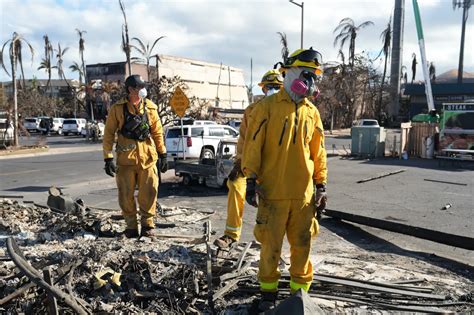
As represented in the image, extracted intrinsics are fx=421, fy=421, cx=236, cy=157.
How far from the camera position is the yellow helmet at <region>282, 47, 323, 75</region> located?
12.0 ft

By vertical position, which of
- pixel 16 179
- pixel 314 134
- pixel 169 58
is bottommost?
pixel 16 179

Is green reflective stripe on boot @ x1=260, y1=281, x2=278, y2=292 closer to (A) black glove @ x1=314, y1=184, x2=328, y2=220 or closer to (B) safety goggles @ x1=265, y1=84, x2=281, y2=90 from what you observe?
(A) black glove @ x1=314, y1=184, x2=328, y2=220

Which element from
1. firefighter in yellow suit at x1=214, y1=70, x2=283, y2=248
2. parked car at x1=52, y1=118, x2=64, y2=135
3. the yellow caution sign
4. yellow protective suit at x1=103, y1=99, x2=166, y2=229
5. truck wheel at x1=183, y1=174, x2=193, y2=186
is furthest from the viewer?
parked car at x1=52, y1=118, x2=64, y2=135

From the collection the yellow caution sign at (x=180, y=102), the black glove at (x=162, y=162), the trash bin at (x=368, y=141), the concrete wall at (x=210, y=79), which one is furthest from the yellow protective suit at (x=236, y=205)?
the concrete wall at (x=210, y=79)

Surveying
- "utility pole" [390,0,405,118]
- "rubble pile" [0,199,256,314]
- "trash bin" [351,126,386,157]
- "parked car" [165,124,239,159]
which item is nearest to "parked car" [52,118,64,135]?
"parked car" [165,124,239,159]

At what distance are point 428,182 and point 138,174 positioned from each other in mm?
9164

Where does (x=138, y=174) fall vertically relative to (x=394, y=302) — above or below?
above

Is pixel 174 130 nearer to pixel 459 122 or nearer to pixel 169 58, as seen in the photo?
pixel 459 122

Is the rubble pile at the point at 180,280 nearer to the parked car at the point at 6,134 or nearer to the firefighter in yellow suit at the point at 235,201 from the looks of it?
the firefighter in yellow suit at the point at 235,201

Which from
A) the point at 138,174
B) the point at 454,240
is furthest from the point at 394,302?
the point at 138,174

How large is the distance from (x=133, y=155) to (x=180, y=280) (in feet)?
7.06

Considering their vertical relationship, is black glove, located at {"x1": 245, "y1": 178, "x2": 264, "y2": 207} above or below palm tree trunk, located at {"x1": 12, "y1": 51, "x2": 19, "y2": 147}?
below

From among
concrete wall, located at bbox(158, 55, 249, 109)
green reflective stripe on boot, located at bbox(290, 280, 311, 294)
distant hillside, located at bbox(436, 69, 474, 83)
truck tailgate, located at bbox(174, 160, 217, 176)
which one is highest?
distant hillside, located at bbox(436, 69, 474, 83)

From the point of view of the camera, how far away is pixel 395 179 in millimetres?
12398
